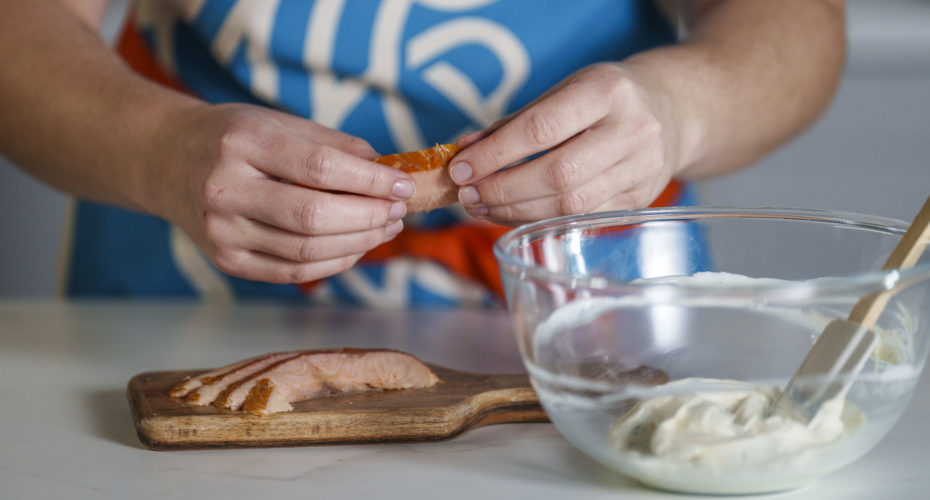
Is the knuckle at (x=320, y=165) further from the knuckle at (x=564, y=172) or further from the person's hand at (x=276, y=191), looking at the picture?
the knuckle at (x=564, y=172)

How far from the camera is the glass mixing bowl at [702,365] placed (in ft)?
1.57

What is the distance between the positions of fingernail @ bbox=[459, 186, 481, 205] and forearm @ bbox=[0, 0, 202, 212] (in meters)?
0.27

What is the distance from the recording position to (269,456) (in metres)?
0.62

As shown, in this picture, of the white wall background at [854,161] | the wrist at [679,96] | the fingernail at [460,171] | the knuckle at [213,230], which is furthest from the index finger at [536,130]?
the white wall background at [854,161]

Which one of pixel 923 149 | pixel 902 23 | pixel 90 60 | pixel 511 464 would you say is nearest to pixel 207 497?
pixel 511 464

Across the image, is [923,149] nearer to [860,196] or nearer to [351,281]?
[860,196]

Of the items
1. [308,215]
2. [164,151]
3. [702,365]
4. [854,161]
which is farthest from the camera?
[854,161]

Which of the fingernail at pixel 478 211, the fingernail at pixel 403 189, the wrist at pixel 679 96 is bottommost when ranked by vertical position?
the fingernail at pixel 403 189

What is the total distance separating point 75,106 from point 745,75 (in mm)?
701

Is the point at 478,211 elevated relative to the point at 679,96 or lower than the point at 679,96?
lower

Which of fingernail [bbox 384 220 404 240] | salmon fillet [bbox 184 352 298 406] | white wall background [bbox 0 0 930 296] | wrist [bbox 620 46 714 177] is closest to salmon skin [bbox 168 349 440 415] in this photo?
salmon fillet [bbox 184 352 298 406]

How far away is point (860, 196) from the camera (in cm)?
212

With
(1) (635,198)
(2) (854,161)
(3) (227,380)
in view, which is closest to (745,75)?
(1) (635,198)

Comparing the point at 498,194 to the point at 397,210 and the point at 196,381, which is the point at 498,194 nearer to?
the point at 397,210
